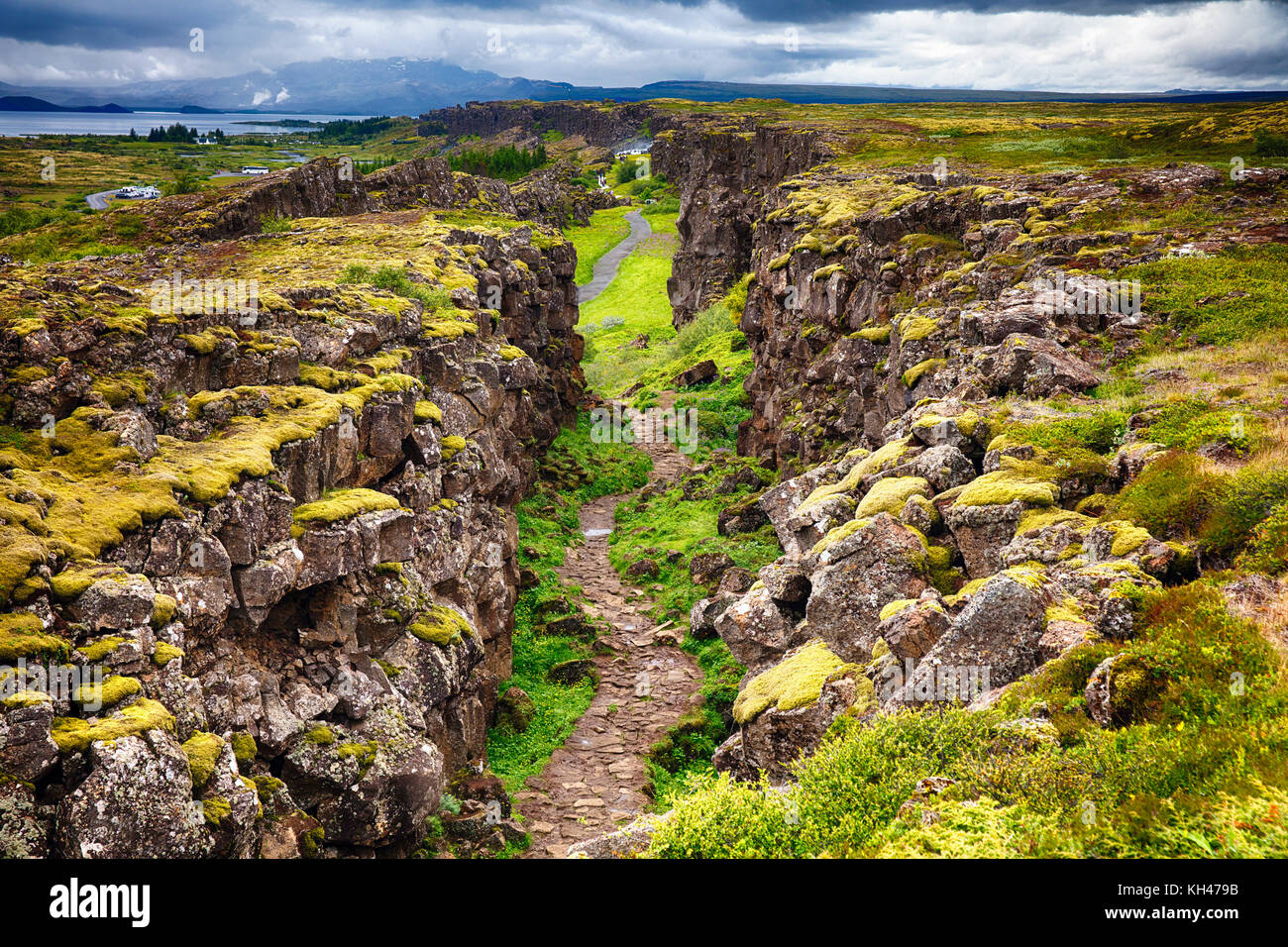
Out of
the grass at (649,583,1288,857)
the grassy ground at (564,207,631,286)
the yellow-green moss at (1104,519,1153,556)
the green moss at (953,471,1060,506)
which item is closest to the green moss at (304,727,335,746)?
the grass at (649,583,1288,857)

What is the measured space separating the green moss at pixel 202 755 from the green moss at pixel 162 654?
1.58 metres

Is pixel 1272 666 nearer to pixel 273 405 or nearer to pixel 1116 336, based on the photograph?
pixel 1116 336

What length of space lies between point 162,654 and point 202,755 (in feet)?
7.18

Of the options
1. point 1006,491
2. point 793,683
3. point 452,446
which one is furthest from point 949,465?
point 452,446

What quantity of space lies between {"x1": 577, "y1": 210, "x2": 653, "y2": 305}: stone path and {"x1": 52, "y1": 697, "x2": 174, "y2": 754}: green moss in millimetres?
103509

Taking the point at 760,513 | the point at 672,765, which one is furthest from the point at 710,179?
the point at 672,765

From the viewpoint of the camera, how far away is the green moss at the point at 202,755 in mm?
15609

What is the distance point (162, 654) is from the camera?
1642 cm

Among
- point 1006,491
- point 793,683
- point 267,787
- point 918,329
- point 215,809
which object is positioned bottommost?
point 267,787

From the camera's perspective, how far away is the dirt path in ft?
90.2

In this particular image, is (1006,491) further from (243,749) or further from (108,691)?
(108,691)

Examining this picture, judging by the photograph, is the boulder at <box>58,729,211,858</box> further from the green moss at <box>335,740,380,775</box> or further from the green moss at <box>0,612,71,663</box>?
the green moss at <box>335,740,380,775</box>

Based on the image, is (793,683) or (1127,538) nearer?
(1127,538)

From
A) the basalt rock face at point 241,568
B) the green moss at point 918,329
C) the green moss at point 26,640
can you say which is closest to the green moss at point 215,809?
the basalt rock face at point 241,568
